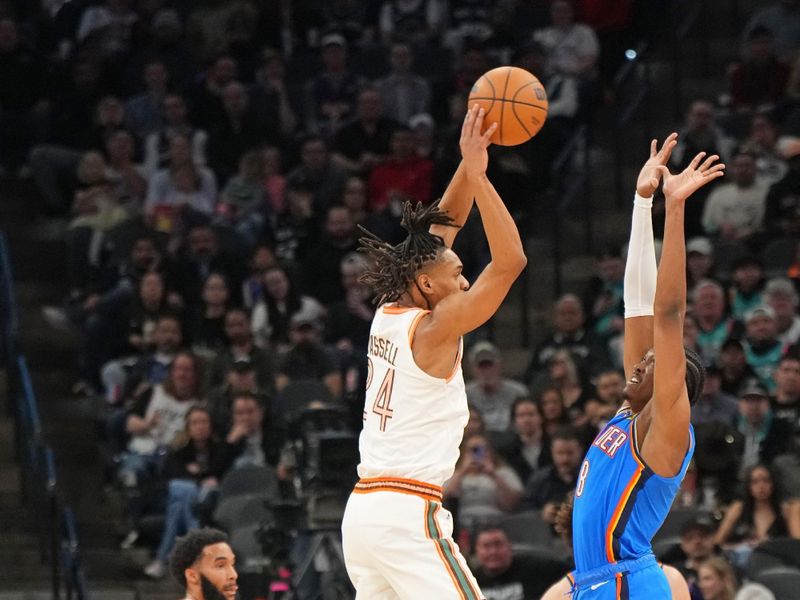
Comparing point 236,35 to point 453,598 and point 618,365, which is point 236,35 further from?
point 453,598

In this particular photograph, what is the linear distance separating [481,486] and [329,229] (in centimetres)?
357

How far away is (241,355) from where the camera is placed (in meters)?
13.2

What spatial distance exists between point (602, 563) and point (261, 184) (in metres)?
9.28

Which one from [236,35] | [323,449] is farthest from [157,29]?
[323,449]

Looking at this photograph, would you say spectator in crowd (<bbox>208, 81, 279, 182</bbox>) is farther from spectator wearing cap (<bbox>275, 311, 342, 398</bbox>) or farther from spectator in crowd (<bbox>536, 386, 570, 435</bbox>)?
spectator in crowd (<bbox>536, 386, 570, 435</bbox>)

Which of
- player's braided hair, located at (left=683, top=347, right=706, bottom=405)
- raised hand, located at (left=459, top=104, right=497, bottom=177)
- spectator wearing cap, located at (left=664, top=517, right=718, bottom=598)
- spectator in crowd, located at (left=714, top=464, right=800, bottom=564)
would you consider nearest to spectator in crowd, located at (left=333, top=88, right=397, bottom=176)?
spectator in crowd, located at (left=714, top=464, right=800, bottom=564)

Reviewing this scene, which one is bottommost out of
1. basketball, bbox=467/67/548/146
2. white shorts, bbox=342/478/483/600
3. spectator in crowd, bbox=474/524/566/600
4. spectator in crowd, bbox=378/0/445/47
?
spectator in crowd, bbox=474/524/566/600

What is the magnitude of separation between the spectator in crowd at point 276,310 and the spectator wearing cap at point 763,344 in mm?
3643

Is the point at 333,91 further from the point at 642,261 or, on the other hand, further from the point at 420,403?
the point at 420,403

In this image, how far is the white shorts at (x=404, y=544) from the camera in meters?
6.21

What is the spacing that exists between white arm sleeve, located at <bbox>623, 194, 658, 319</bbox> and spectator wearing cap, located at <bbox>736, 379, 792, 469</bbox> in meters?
4.57

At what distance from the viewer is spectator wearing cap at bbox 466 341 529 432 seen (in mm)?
12484

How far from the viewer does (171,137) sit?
15742 millimetres

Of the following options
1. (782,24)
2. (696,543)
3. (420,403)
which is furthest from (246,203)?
(420,403)
